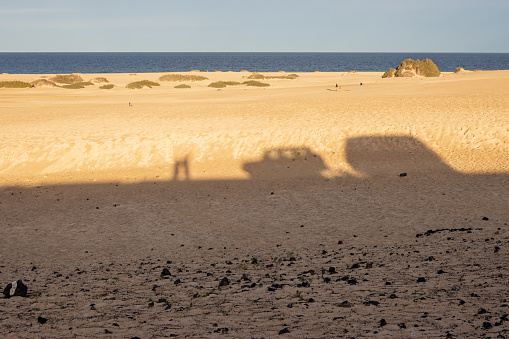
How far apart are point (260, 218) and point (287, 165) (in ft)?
22.5

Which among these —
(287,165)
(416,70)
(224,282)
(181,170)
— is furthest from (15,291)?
(416,70)

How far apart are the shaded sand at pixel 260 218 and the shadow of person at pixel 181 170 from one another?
106 mm

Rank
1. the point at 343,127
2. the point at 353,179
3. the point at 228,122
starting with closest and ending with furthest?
the point at 353,179 < the point at 343,127 < the point at 228,122

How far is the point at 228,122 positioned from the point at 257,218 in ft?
40.5

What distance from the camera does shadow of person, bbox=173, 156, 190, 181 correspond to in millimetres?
19562

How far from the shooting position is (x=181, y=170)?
67.2 ft

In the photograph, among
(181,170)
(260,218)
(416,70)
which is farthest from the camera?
(416,70)

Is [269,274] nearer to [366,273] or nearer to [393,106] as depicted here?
[366,273]

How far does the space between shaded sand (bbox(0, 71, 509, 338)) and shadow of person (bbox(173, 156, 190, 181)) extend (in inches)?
4.2

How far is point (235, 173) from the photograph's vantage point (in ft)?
65.0

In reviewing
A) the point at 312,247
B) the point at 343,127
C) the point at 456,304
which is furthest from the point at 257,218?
the point at 343,127

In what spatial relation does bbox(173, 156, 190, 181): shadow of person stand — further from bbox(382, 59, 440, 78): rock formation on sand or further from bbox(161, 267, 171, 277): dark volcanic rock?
bbox(382, 59, 440, 78): rock formation on sand

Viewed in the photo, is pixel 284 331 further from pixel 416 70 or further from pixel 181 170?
pixel 416 70

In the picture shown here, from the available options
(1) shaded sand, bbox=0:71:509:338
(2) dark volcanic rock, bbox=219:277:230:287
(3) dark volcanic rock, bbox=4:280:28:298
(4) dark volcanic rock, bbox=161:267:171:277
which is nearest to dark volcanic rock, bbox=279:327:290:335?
(1) shaded sand, bbox=0:71:509:338
